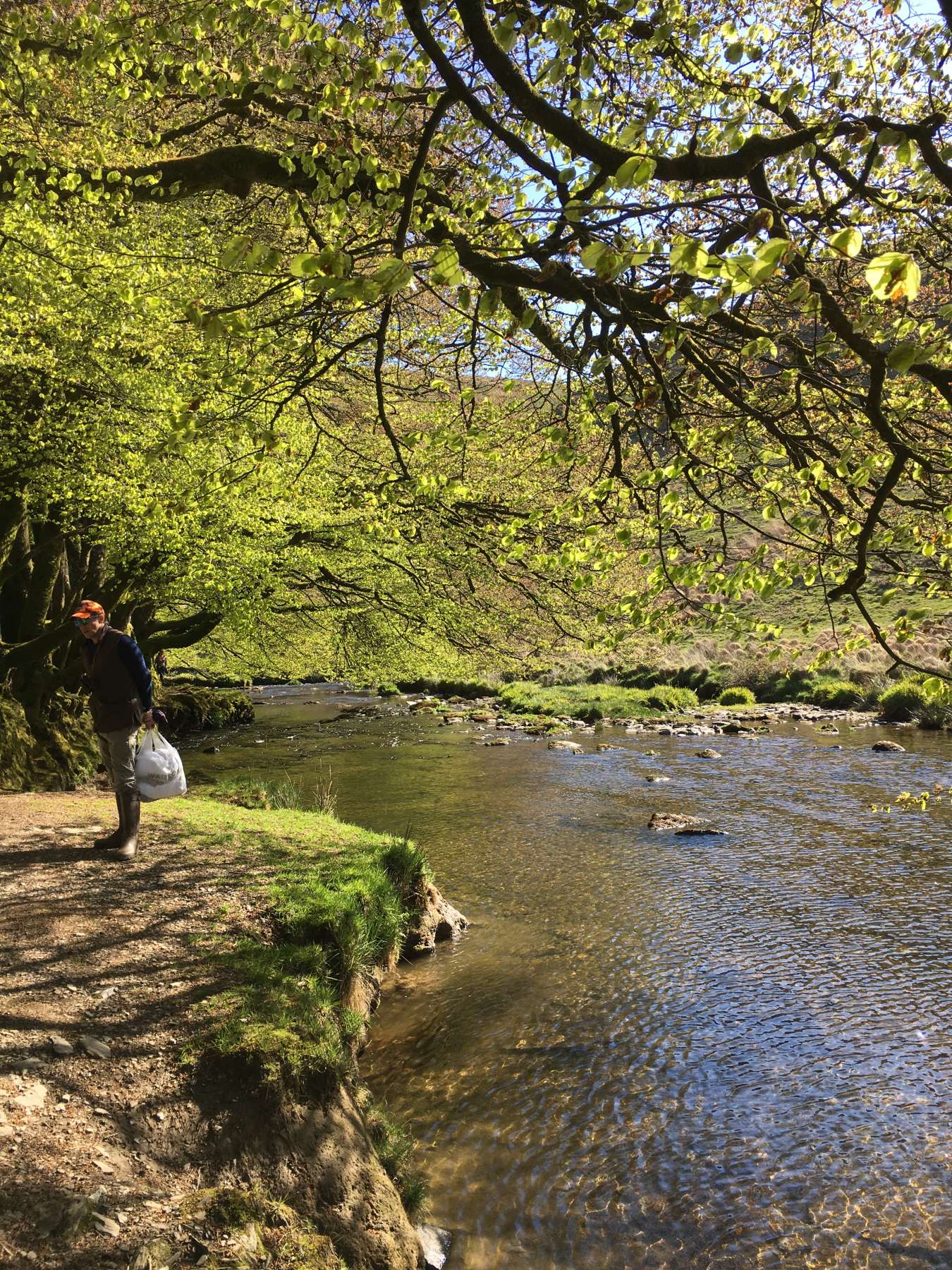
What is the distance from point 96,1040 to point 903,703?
29366 mm

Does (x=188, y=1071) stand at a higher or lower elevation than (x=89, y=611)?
lower

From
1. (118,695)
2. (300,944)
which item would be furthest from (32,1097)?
(118,695)

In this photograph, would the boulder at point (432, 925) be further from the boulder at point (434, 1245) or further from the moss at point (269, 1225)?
the moss at point (269, 1225)

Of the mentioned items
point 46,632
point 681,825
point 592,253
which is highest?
point 592,253

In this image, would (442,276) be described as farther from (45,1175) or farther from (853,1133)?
(853,1133)

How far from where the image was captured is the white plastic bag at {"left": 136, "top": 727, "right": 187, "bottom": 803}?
7766mm

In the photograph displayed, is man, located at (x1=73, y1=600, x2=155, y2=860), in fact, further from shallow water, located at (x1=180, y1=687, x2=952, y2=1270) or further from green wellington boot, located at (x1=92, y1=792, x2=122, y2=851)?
shallow water, located at (x1=180, y1=687, x2=952, y2=1270)

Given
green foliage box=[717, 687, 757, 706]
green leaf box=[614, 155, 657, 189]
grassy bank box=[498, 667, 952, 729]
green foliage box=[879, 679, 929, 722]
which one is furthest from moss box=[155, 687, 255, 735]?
green leaf box=[614, 155, 657, 189]

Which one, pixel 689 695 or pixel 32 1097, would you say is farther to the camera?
pixel 689 695

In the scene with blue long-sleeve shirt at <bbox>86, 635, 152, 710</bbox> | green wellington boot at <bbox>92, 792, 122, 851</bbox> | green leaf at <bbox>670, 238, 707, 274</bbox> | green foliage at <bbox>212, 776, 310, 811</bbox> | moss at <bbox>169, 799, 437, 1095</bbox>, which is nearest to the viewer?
green leaf at <bbox>670, 238, 707, 274</bbox>

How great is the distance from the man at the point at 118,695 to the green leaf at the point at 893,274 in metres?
7.20

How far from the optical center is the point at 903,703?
2834cm

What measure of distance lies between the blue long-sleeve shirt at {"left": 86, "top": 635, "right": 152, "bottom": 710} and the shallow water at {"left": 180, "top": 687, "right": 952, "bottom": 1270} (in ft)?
13.4

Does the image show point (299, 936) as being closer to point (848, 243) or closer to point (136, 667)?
point (136, 667)
